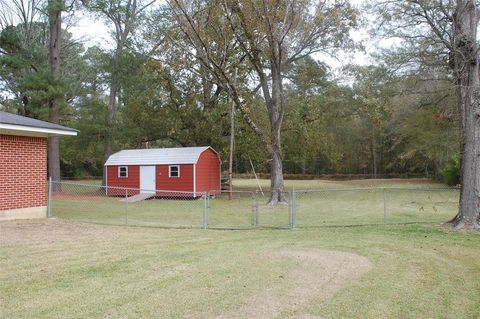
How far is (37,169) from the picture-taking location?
39.8 ft

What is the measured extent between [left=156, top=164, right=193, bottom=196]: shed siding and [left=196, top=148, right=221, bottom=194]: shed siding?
48 cm

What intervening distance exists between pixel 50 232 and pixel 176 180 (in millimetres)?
13865

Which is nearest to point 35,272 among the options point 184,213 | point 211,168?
point 184,213

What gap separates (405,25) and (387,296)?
9742mm

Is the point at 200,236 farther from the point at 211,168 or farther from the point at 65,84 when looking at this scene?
the point at 65,84

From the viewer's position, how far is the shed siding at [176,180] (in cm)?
2289

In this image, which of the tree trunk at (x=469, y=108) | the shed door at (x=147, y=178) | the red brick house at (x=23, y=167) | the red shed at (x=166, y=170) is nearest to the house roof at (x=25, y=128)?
the red brick house at (x=23, y=167)

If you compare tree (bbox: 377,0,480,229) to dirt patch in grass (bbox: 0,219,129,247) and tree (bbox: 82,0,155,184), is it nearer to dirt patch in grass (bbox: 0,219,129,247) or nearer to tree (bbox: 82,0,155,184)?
dirt patch in grass (bbox: 0,219,129,247)

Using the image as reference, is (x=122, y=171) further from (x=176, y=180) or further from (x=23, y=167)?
(x=23, y=167)

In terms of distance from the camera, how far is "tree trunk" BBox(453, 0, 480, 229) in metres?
10.3

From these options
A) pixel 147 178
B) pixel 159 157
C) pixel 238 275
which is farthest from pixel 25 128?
pixel 147 178

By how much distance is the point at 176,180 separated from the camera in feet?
76.6

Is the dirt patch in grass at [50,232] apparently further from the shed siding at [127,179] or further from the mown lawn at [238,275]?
the shed siding at [127,179]

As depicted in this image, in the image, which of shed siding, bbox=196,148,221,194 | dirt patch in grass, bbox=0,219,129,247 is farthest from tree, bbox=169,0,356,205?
dirt patch in grass, bbox=0,219,129,247
